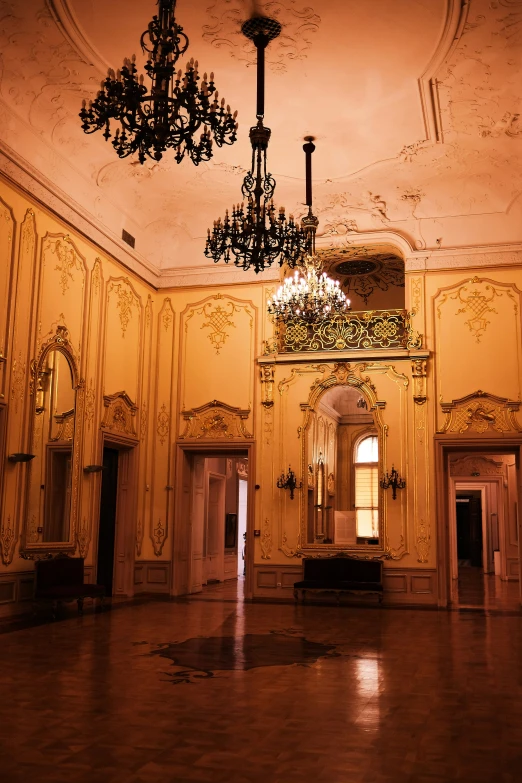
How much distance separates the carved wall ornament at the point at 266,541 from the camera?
12969 millimetres

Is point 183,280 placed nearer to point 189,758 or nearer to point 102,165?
point 102,165

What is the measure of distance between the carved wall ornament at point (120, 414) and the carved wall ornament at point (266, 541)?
2679mm

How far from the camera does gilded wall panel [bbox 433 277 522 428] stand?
1242cm

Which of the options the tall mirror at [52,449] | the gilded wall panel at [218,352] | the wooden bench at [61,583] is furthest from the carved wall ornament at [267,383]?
the wooden bench at [61,583]

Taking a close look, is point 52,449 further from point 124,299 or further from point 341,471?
point 341,471

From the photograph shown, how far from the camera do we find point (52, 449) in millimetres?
10508

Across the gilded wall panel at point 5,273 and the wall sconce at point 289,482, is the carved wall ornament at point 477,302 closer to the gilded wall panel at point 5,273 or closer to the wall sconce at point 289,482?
the wall sconce at point 289,482

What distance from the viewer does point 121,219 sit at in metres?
12.9

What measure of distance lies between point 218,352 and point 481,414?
15.0 ft

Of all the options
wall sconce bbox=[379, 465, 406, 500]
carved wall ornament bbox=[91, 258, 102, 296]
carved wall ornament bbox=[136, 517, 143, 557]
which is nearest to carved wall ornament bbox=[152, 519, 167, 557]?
carved wall ornament bbox=[136, 517, 143, 557]

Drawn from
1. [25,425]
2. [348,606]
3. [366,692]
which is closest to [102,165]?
[25,425]

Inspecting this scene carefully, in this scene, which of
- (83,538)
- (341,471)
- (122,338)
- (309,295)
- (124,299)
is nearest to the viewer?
(309,295)

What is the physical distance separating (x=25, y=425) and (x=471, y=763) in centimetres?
725

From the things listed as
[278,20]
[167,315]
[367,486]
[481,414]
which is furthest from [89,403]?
[481,414]
